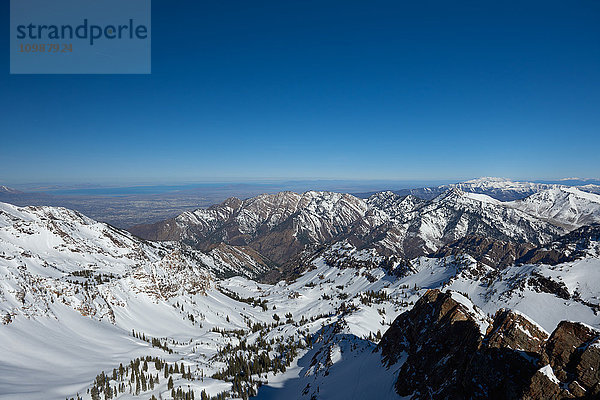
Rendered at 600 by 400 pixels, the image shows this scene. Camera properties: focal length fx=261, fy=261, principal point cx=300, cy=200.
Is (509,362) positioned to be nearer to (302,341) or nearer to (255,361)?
→ (255,361)

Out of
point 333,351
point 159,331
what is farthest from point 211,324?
point 333,351

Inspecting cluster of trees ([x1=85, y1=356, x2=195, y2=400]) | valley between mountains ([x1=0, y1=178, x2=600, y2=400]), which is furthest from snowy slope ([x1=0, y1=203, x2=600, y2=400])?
cluster of trees ([x1=85, y1=356, x2=195, y2=400])

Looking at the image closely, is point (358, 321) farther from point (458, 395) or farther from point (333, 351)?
point (458, 395)

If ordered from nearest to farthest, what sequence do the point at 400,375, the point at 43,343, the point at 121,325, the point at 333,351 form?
the point at 400,375
the point at 333,351
the point at 43,343
the point at 121,325

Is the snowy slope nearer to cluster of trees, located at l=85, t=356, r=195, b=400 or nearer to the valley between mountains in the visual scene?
the valley between mountains

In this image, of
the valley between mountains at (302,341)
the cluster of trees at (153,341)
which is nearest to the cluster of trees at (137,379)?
the valley between mountains at (302,341)

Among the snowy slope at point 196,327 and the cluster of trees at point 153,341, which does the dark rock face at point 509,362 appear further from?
the cluster of trees at point 153,341

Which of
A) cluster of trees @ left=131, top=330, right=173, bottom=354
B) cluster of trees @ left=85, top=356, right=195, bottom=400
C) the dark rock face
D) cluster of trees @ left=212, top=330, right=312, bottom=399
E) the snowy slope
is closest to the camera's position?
the dark rock face

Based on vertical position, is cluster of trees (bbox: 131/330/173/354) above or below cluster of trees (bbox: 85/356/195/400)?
below
